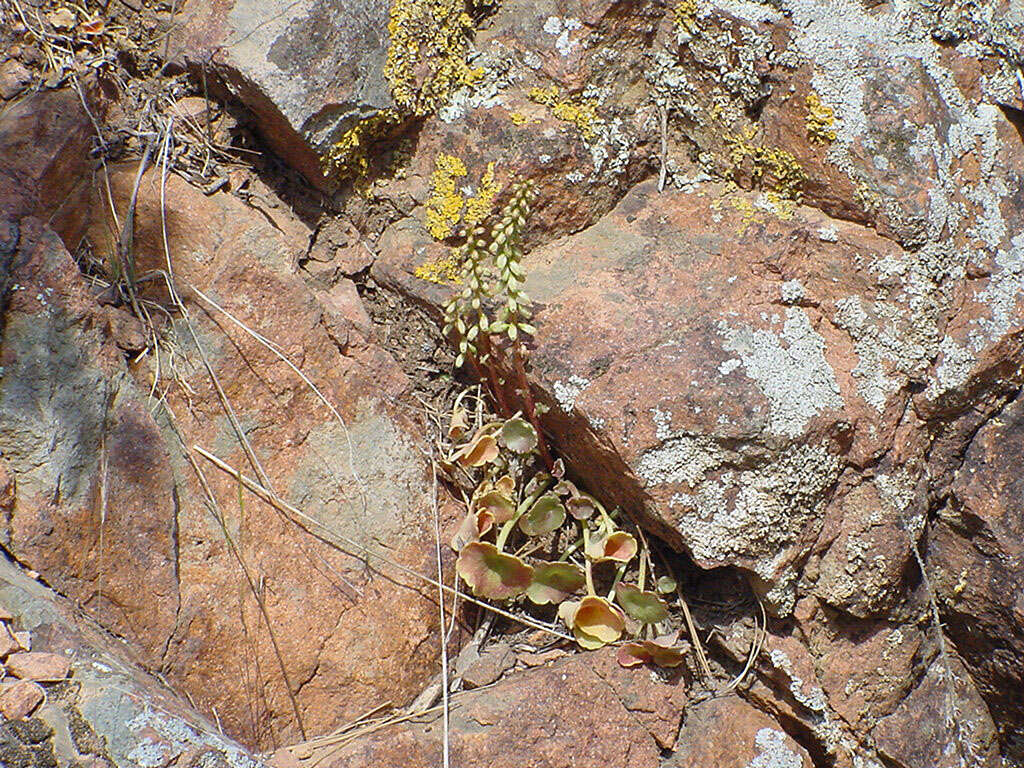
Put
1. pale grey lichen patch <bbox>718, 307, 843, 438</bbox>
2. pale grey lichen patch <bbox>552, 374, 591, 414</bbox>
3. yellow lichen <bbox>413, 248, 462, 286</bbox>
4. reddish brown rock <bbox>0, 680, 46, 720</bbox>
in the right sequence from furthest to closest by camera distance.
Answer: yellow lichen <bbox>413, 248, 462, 286</bbox>
pale grey lichen patch <bbox>552, 374, 591, 414</bbox>
pale grey lichen patch <bbox>718, 307, 843, 438</bbox>
reddish brown rock <bbox>0, 680, 46, 720</bbox>

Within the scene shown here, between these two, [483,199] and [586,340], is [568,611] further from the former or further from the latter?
[483,199]

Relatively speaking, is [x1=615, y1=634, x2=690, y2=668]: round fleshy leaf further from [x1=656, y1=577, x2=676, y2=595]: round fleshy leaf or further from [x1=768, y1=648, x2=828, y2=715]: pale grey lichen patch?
[x1=768, y1=648, x2=828, y2=715]: pale grey lichen patch

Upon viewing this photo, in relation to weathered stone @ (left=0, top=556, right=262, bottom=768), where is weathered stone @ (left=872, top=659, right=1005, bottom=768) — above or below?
below

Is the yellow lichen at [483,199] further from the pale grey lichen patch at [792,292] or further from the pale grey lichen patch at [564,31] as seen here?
the pale grey lichen patch at [792,292]

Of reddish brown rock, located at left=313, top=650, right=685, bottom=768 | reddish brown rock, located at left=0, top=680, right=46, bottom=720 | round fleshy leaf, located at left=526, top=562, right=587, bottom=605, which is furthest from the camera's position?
round fleshy leaf, located at left=526, top=562, right=587, bottom=605

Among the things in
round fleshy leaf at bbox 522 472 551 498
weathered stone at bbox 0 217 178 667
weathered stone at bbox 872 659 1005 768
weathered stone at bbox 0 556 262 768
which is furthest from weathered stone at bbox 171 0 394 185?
weathered stone at bbox 872 659 1005 768

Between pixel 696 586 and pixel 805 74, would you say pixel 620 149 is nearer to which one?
pixel 805 74

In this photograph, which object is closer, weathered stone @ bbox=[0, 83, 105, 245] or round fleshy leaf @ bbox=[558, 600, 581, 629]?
weathered stone @ bbox=[0, 83, 105, 245]
